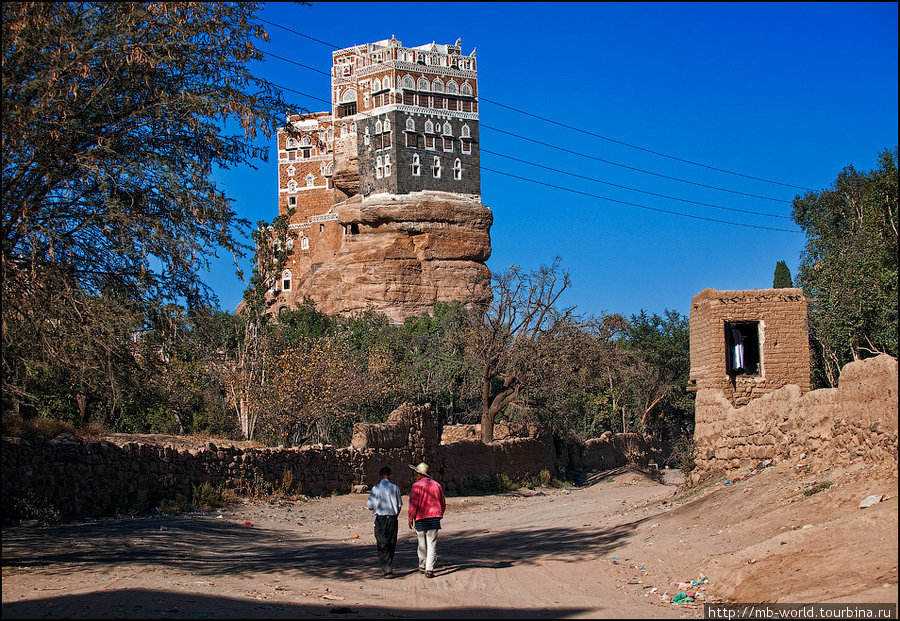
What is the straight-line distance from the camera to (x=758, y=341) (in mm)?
19203

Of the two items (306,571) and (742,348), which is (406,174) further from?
(306,571)

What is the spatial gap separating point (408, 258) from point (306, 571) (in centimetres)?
6411

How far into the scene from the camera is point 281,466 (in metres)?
20.4

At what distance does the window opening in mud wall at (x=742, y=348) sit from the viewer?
62.7ft

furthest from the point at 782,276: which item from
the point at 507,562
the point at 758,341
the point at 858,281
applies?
the point at 507,562

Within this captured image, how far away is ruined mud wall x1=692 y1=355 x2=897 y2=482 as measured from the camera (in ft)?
39.2

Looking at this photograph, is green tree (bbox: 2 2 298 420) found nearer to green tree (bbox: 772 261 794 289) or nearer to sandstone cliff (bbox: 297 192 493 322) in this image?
green tree (bbox: 772 261 794 289)

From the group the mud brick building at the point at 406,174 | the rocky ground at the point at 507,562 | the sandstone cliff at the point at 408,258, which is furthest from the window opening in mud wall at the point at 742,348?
the mud brick building at the point at 406,174

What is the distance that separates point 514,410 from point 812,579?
25454 mm

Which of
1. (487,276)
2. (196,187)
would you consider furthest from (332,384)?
(487,276)

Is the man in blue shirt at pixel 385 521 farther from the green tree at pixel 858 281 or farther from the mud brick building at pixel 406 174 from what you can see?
the mud brick building at pixel 406 174

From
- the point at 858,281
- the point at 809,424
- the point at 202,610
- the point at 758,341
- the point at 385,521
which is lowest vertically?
the point at 202,610

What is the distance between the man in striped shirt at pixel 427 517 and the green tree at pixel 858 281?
17259 millimetres

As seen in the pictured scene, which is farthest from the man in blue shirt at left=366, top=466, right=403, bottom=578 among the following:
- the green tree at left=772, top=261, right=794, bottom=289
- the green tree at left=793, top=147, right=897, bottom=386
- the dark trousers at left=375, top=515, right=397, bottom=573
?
the green tree at left=772, top=261, right=794, bottom=289
